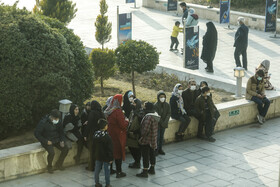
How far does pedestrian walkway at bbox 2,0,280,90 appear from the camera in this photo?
21.5 metres

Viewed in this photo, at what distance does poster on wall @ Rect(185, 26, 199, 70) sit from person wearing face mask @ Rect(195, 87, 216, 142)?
5796 millimetres

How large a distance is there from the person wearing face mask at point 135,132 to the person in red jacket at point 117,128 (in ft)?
0.87

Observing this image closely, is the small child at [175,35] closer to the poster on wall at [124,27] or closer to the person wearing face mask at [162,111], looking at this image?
the poster on wall at [124,27]

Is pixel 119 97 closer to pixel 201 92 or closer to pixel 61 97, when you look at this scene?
pixel 61 97

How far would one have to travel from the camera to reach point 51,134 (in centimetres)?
1183

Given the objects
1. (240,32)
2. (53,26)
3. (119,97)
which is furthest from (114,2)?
(119,97)

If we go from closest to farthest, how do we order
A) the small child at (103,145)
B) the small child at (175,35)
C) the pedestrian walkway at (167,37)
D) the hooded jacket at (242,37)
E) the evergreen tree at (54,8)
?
the small child at (103,145) < the evergreen tree at (54,8) < the hooded jacket at (242,37) < the pedestrian walkway at (167,37) < the small child at (175,35)

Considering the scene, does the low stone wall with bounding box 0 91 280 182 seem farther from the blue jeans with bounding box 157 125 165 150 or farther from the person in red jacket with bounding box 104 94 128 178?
the person in red jacket with bounding box 104 94 128 178

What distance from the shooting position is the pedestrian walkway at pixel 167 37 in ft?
70.5

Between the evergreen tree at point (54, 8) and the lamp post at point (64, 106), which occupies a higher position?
the evergreen tree at point (54, 8)

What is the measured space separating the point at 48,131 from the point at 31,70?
1.73 meters

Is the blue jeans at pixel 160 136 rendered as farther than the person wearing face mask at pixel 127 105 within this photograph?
Yes

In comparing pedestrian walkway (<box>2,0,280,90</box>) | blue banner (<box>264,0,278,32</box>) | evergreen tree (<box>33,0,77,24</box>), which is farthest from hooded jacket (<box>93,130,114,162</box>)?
blue banner (<box>264,0,278,32</box>)

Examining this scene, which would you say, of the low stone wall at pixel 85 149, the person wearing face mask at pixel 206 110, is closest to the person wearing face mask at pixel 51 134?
the low stone wall at pixel 85 149
